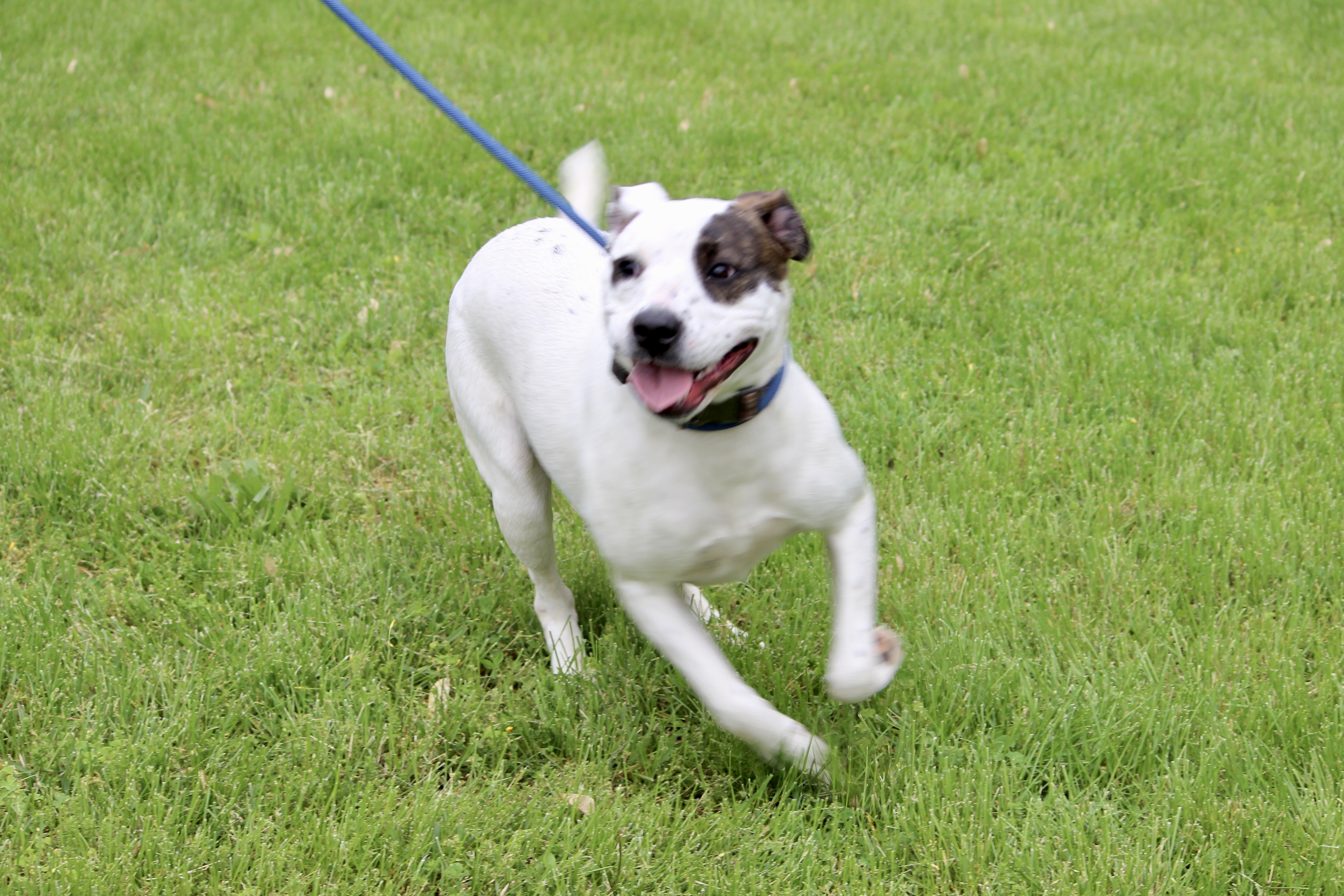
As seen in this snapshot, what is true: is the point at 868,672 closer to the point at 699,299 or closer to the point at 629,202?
the point at 699,299

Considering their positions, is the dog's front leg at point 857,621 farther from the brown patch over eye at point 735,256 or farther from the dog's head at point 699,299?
the brown patch over eye at point 735,256

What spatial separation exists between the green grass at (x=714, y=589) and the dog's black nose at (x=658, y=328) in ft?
3.72

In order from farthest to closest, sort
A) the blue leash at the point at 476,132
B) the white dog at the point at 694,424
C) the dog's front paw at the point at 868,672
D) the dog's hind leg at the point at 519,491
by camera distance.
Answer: the dog's hind leg at the point at 519,491 → the blue leash at the point at 476,132 → the dog's front paw at the point at 868,672 → the white dog at the point at 694,424

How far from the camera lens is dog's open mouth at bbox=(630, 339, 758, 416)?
Answer: 7.16 ft

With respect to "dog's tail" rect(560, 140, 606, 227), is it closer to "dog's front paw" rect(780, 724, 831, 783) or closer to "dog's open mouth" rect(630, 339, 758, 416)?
"dog's open mouth" rect(630, 339, 758, 416)

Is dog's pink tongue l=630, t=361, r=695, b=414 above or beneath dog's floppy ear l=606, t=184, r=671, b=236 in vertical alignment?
beneath

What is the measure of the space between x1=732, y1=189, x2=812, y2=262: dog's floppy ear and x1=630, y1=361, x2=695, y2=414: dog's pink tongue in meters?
0.41

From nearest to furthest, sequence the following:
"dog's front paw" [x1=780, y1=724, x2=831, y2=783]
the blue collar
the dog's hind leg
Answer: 1. the blue collar
2. "dog's front paw" [x1=780, y1=724, x2=831, y2=783]
3. the dog's hind leg

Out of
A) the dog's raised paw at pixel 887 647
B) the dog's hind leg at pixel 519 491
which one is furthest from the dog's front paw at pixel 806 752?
the dog's hind leg at pixel 519 491

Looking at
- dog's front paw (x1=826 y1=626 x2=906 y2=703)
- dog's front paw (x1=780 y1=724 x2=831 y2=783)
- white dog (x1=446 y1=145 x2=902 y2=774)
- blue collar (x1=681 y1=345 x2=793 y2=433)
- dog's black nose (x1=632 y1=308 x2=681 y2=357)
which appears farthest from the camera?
dog's front paw (x1=780 y1=724 x2=831 y2=783)

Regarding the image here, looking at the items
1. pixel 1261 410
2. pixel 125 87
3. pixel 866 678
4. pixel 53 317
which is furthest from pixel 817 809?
pixel 125 87

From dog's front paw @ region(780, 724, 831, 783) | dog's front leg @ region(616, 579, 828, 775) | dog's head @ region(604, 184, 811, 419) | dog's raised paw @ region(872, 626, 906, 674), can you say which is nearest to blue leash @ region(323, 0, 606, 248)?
dog's head @ region(604, 184, 811, 419)

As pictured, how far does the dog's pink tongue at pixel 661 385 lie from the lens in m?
2.18

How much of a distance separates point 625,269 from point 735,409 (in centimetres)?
36
